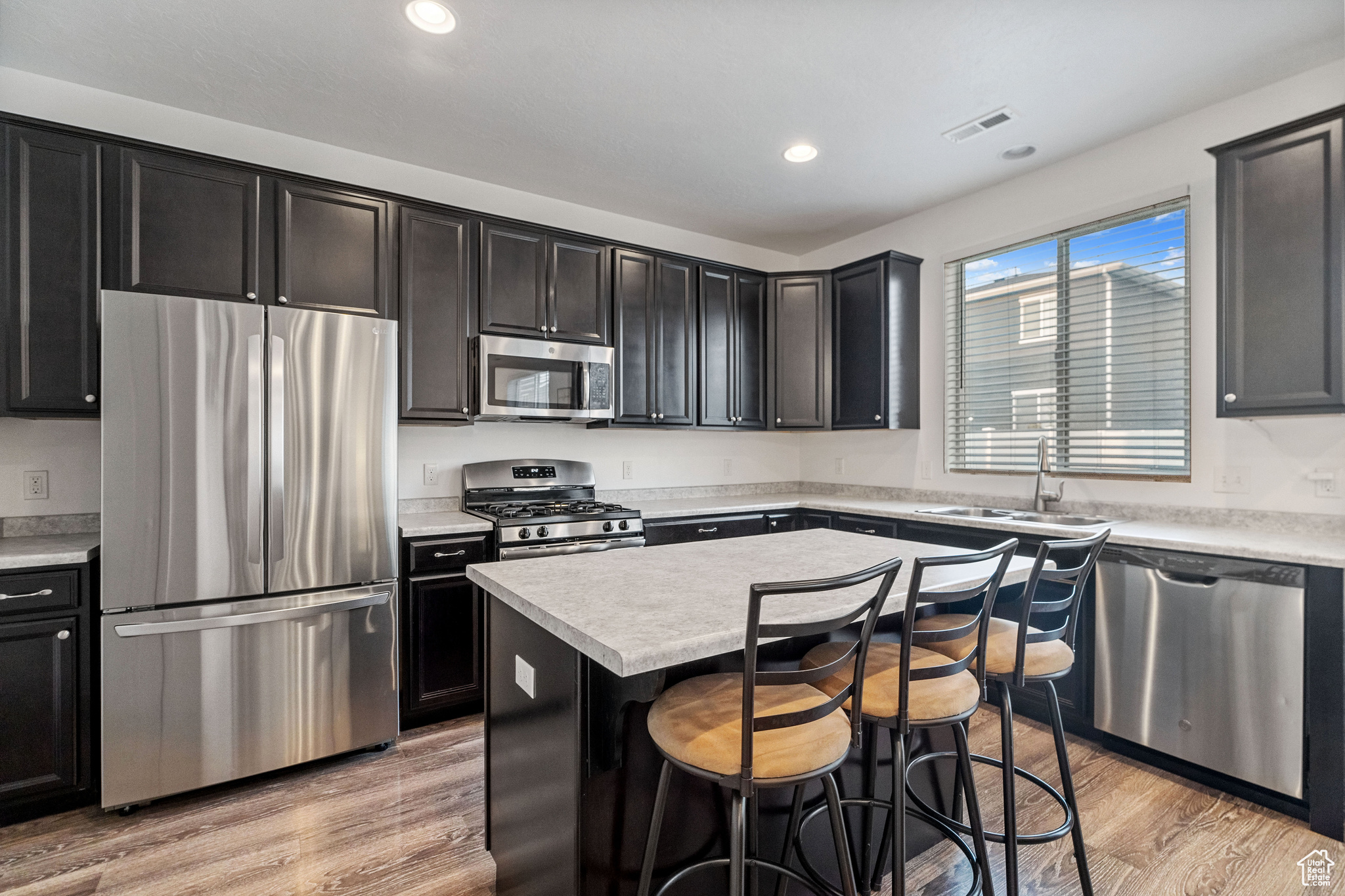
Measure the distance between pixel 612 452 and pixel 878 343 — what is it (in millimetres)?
1860

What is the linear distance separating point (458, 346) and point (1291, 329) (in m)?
3.51

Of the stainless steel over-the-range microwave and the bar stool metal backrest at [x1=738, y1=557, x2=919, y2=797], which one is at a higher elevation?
the stainless steel over-the-range microwave

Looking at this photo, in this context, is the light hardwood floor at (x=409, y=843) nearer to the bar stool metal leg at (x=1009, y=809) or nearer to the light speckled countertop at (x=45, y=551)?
the bar stool metal leg at (x=1009, y=809)

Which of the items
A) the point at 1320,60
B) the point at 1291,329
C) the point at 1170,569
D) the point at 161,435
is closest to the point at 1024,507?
the point at 1170,569

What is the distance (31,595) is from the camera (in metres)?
2.02

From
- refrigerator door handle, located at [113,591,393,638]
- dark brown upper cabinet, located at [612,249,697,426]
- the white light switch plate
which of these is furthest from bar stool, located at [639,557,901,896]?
dark brown upper cabinet, located at [612,249,697,426]

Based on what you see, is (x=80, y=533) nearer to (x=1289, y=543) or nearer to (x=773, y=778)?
(x=773, y=778)

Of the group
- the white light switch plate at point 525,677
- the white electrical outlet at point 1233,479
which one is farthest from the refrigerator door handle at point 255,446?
the white electrical outlet at point 1233,479

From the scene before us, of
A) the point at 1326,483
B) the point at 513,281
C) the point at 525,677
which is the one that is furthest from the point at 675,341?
the point at 1326,483

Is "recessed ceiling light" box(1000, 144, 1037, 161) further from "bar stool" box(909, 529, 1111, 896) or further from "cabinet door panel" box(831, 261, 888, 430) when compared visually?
"bar stool" box(909, 529, 1111, 896)

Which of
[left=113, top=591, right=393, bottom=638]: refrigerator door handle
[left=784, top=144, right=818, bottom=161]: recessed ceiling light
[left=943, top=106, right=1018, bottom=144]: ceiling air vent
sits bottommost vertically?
[left=113, top=591, right=393, bottom=638]: refrigerator door handle

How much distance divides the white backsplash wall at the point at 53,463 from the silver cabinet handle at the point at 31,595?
676 millimetres

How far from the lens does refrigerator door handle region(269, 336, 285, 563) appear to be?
233cm

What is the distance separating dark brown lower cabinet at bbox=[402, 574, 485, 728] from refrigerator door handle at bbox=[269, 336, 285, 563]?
578 mm
